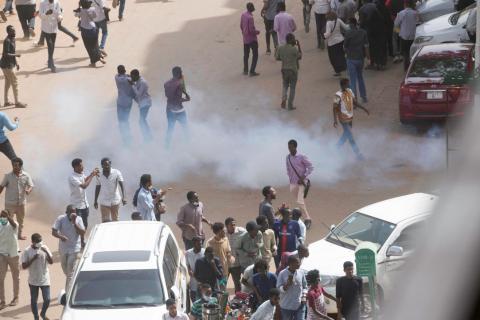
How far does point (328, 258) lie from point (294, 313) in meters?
1.22

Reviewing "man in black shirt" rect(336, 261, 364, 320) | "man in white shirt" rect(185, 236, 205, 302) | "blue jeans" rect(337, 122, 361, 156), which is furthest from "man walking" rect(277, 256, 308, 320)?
"blue jeans" rect(337, 122, 361, 156)

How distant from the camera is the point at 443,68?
1944cm

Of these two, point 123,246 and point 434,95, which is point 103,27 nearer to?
point 434,95

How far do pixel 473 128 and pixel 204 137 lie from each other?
1987 cm

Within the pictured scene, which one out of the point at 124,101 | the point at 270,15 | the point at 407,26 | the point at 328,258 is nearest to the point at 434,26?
the point at 407,26

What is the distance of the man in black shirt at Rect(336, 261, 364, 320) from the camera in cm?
1095

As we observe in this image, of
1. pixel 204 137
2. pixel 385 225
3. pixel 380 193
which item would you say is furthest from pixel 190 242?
pixel 204 137

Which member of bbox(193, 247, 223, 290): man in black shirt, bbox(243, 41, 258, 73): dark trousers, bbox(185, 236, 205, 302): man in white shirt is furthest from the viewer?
bbox(243, 41, 258, 73): dark trousers

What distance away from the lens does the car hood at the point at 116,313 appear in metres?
10.8

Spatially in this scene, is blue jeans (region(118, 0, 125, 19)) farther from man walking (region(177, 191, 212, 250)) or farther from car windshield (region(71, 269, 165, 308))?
car windshield (region(71, 269, 165, 308))

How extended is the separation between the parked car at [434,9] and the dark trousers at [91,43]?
25.4ft

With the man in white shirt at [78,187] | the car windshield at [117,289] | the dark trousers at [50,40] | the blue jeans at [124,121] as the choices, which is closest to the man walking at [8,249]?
the man in white shirt at [78,187]

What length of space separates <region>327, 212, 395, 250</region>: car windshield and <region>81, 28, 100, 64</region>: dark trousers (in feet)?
42.1

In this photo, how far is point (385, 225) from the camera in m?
12.4
